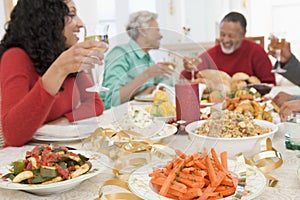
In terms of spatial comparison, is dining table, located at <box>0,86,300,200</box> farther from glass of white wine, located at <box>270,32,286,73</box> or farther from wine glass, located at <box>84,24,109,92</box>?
glass of white wine, located at <box>270,32,286,73</box>

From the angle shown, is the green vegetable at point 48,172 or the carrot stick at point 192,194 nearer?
the carrot stick at point 192,194

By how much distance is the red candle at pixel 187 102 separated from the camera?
1.13 m

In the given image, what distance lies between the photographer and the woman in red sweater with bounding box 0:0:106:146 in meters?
1.14

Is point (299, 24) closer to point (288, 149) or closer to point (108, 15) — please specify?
point (108, 15)

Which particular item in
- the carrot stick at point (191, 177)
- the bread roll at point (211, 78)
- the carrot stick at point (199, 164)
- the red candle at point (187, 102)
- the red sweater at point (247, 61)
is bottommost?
the red sweater at point (247, 61)

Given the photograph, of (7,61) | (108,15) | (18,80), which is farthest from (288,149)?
(108,15)

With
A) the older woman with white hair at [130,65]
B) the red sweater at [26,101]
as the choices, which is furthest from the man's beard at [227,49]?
the red sweater at [26,101]

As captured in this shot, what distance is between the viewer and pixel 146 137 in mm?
1076

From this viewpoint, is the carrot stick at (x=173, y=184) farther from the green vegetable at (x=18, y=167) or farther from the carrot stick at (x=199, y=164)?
the green vegetable at (x=18, y=167)

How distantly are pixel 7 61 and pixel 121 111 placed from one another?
544 mm

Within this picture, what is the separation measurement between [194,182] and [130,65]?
671mm

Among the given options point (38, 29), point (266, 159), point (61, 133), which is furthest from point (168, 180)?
point (38, 29)

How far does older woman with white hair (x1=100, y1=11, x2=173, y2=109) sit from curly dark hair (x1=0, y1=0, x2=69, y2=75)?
38 cm

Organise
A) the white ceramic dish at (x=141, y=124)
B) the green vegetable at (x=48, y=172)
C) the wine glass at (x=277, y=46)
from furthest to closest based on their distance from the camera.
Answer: the wine glass at (x=277, y=46) → the white ceramic dish at (x=141, y=124) → the green vegetable at (x=48, y=172)
